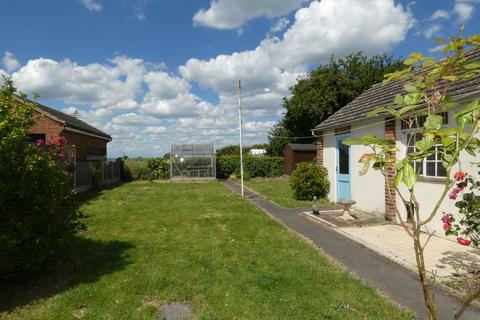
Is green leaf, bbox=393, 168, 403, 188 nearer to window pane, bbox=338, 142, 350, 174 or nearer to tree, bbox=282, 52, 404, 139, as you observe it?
window pane, bbox=338, 142, 350, 174

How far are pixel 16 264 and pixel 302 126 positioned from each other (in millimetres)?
33399

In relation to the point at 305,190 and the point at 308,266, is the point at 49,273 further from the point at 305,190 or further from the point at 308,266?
the point at 305,190

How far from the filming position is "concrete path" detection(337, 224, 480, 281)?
5.62 meters

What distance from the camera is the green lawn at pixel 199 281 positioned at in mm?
4270

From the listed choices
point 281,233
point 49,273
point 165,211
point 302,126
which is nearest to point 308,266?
point 281,233

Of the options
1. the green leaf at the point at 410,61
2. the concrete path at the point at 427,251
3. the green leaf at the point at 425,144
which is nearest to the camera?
the green leaf at the point at 425,144

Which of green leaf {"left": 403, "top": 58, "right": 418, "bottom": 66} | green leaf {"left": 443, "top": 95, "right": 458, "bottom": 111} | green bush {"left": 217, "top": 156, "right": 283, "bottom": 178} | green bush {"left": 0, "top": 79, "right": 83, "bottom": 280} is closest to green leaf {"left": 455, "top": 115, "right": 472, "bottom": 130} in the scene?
green leaf {"left": 443, "top": 95, "right": 458, "bottom": 111}

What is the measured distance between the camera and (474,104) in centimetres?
150

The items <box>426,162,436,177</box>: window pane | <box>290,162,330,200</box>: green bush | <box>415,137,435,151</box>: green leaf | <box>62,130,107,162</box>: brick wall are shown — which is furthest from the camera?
<box>62,130,107,162</box>: brick wall

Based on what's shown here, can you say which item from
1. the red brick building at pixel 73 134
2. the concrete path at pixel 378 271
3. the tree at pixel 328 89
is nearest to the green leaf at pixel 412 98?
the concrete path at pixel 378 271

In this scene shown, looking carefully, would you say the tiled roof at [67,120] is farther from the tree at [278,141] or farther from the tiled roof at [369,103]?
the tree at [278,141]

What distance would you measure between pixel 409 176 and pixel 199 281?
4.58 metres

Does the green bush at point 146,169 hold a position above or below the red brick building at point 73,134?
below

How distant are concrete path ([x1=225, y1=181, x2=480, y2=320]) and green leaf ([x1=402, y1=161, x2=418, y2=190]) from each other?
3.71m
